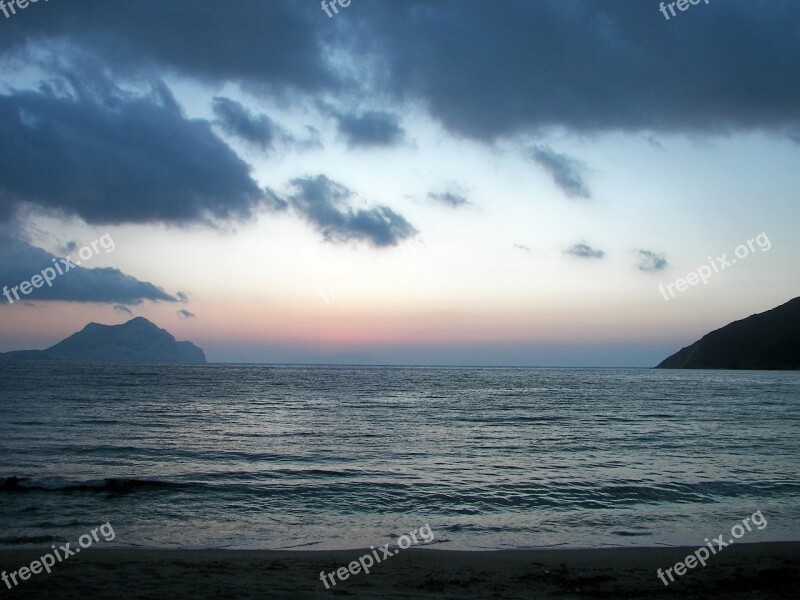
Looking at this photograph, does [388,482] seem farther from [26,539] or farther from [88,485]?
[26,539]

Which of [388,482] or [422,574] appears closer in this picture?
[422,574]

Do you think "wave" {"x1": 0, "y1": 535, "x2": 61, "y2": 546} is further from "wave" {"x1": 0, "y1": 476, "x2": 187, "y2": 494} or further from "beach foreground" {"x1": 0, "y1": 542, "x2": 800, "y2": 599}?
"wave" {"x1": 0, "y1": 476, "x2": 187, "y2": 494}

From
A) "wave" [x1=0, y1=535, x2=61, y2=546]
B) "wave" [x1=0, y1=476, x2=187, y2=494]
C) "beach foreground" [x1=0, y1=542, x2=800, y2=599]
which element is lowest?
"wave" [x1=0, y1=476, x2=187, y2=494]

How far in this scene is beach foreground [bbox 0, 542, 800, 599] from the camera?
35.9 ft

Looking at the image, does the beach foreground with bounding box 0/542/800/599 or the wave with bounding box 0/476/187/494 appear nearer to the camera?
the beach foreground with bounding box 0/542/800/599

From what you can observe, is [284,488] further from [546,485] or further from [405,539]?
[546,485]

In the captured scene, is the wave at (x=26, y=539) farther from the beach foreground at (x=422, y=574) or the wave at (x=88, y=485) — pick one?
the wave at (x=88, y=485)

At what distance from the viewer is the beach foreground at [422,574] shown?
1093 cm

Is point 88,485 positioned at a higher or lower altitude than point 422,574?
lower

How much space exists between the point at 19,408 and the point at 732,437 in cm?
6320

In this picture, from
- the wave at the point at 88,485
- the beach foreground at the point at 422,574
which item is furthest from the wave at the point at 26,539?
the wave at the point at 88,485

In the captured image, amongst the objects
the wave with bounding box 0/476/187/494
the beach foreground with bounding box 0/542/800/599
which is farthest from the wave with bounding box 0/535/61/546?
the wave with bounding box 0/476/187/494

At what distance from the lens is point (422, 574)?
12586 mm

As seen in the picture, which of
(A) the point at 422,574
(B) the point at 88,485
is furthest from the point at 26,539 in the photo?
(A) the point at 422,574
